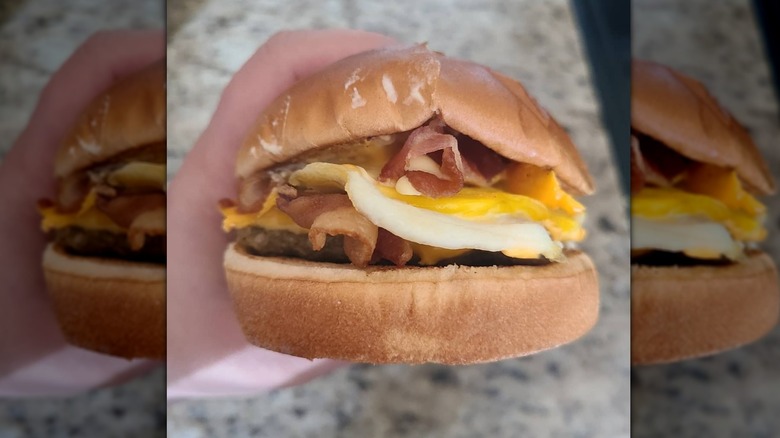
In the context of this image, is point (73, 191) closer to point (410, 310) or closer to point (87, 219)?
point (87, 219)

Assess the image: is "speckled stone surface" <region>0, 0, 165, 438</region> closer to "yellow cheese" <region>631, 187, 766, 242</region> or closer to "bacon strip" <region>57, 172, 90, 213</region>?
"bacon strip" <region>57, 172, 90, 213</region>

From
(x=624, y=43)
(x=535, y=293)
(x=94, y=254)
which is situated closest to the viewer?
(x=535, y=293)

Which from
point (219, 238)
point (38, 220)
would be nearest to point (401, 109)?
point (219, 238)

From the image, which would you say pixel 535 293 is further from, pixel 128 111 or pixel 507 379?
pixel 128 111

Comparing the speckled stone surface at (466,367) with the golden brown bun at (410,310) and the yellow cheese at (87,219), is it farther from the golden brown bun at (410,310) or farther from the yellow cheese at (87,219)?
the golden brown bun at (410,310)

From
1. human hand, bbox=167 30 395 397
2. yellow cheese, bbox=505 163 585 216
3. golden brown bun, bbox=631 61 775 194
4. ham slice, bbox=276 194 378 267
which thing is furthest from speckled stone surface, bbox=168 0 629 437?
ham slice, bbox=276 194 378 267

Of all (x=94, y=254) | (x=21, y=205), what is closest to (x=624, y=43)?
(x=94, y=254)
